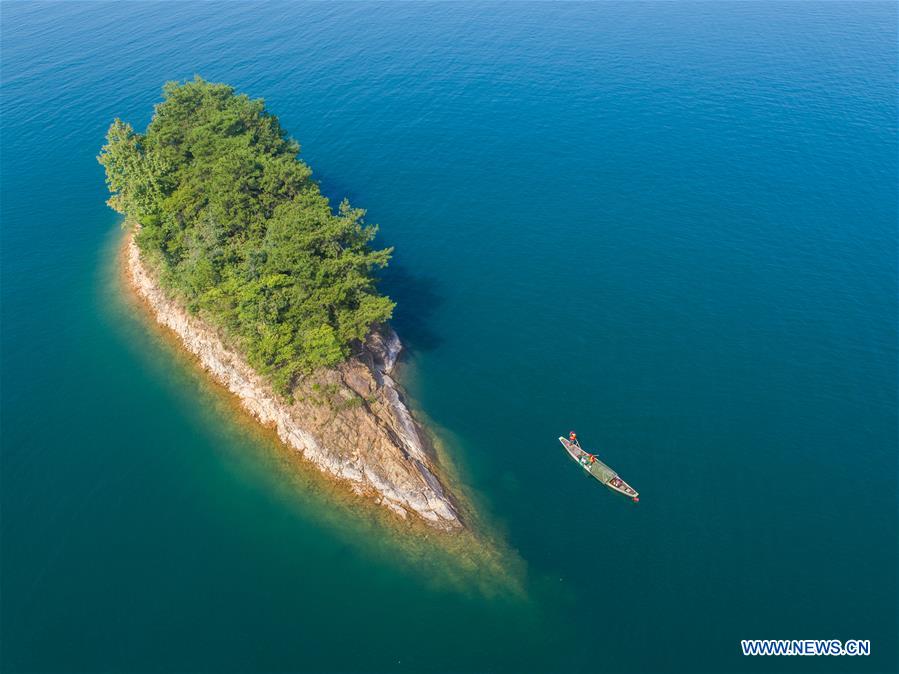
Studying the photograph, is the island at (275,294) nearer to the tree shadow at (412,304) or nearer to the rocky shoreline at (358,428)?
the rocky shoreline at (358,428)

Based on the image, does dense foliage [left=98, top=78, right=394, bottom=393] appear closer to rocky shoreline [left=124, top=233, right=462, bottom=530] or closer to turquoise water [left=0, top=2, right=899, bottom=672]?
rocky shoreline [left=124, top=233, right=462, bottom=530]

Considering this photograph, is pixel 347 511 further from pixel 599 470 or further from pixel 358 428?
pixel 599 470

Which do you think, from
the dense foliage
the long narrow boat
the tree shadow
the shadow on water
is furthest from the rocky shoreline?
the long narrow boat

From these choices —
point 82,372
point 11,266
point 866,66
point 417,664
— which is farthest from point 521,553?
point 866,66

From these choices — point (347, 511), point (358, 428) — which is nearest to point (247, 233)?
point (358, 428)

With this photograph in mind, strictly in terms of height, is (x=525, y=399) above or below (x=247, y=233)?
below
